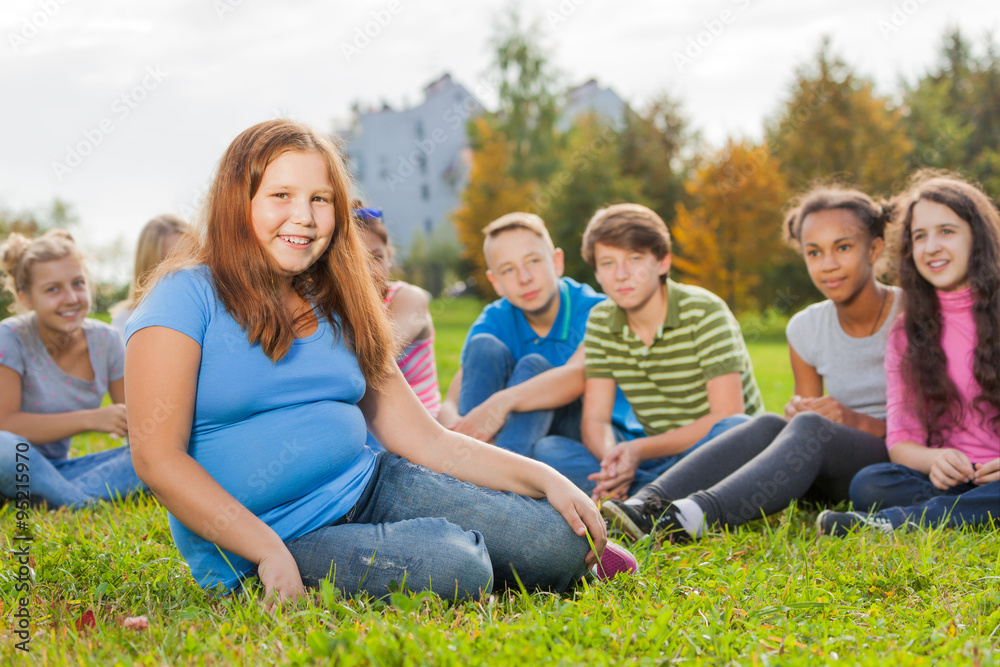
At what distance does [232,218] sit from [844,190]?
10.2ft

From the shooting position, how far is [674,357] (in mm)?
3889

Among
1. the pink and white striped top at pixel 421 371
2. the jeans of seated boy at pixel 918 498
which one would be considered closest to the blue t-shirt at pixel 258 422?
the pink and white striped top at pixel 421 371

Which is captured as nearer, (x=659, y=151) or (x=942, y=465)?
(x=942, y=465)

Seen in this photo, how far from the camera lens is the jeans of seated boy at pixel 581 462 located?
148 inches

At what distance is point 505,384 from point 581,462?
695mm

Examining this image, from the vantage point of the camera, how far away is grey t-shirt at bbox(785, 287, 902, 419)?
Answer: 3789mm

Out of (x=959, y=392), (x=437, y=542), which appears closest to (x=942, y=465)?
(x=959, y=392)

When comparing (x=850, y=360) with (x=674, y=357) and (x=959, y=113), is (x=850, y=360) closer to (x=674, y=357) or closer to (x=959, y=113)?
(x=674, y=357)

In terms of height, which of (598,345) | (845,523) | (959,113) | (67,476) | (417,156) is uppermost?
(417,156)

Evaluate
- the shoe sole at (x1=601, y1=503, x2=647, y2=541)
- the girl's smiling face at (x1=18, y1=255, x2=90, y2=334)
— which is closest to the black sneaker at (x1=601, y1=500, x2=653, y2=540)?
the shoe sole at (x1=601, y1=503, x2=647, y2=541)

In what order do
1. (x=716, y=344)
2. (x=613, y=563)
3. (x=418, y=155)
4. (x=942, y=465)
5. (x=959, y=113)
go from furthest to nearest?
(x=418, y=155)
(x=959, y=113)
(x=716, y=344)
(x=942, y=465)
(x=613, y=563)

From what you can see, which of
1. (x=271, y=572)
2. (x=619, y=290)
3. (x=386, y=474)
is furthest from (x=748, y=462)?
(x=271, y=572)

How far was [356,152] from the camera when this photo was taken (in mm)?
54562

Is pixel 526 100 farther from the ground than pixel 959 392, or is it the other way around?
pixel 526 100
